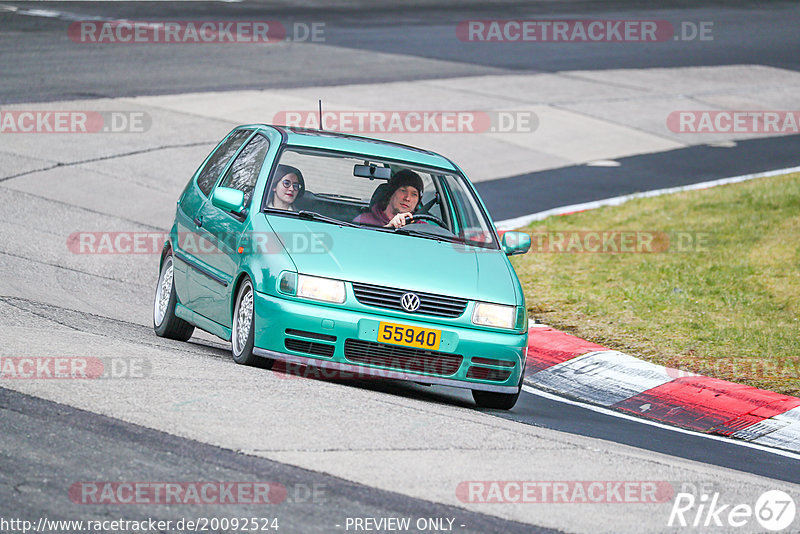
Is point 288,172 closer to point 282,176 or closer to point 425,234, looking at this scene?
point 282,176

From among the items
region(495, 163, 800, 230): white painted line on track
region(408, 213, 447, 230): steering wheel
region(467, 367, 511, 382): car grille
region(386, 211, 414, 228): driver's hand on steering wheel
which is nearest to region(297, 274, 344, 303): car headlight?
region(467, 367, 511, 382): car grille

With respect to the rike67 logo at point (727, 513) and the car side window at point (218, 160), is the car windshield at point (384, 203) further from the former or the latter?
the rike67 logo at point (727, 513)

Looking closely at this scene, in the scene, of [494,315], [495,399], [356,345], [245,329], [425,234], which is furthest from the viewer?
[425,234]

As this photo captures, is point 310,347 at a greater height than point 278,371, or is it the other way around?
point 310,347

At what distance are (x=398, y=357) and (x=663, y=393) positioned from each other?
8.61ft

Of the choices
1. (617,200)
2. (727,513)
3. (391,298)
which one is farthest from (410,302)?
(617,200)

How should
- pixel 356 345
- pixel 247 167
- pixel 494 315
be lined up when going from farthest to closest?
pixel 247 167 → pixel 494 315 → pixel 356 345

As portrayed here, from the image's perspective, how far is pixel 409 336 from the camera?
299 inches

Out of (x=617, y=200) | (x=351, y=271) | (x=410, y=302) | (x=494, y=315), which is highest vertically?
(x=351, y=271)

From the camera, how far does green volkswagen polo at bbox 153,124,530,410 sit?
300 inches

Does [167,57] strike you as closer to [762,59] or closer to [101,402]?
[762,59]

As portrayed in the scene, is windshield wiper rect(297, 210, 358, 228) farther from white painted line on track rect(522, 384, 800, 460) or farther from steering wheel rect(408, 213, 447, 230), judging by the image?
white painted line on track rect(522, 384, 800, 460)

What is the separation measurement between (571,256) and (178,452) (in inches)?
331

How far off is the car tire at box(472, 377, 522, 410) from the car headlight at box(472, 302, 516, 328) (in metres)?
0.46
